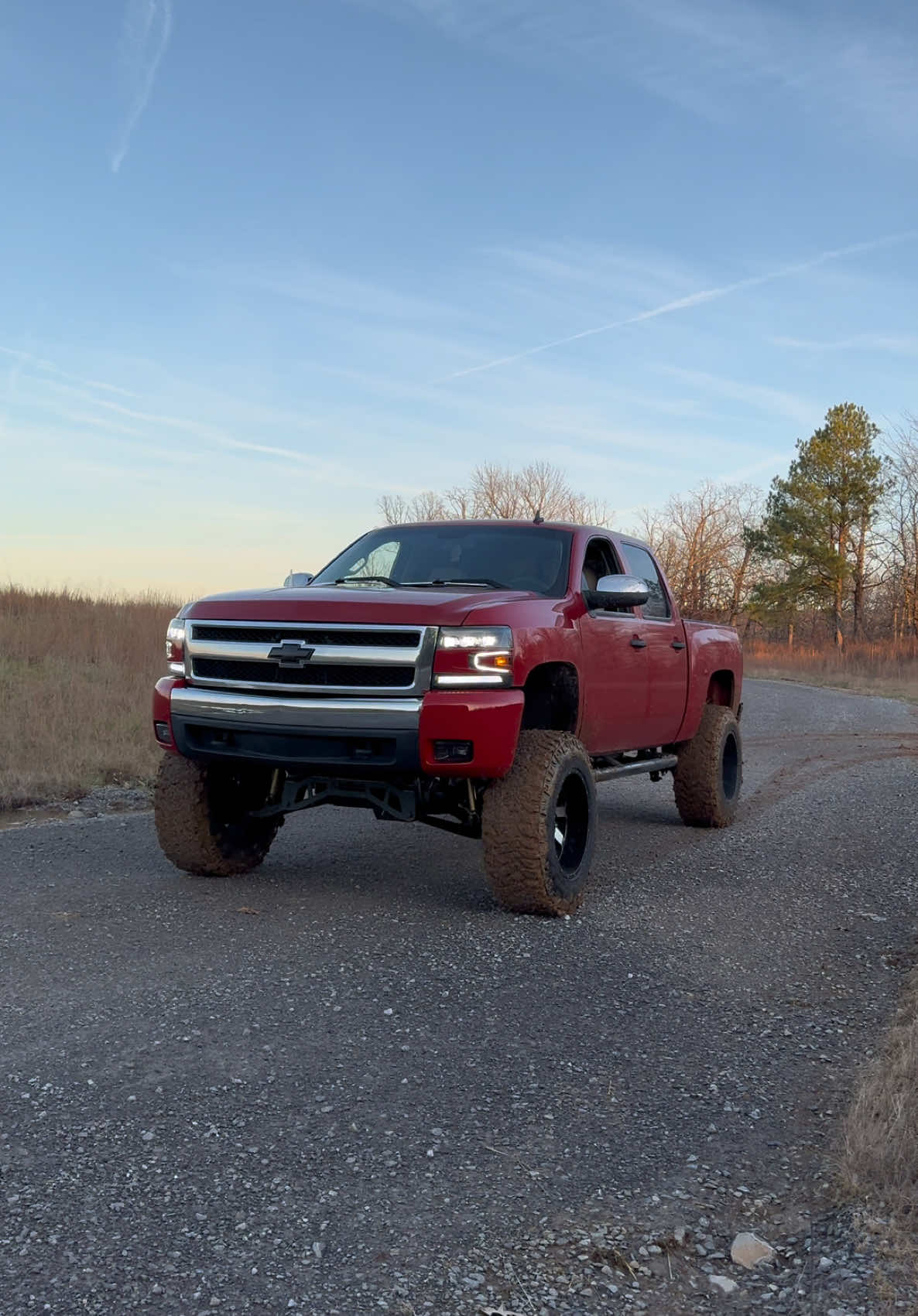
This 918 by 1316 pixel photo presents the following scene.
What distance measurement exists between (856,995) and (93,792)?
6935 millimetres

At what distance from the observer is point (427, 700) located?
541 centimetres

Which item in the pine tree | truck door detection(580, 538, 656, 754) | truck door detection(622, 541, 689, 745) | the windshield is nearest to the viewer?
truck door detection(580, 538, 656, 754)

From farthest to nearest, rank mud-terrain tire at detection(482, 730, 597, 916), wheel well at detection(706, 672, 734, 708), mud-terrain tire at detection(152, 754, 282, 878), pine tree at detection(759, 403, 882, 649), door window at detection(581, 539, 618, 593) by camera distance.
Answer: pine tree at detection(759, 403, 882, 649) < wheel well at detection(706, 672, 734, 708) < door window at detection(581, 539, 618, 593) < mud-terrain tire at detection(152, 754, 282, 878) < mud-terrain tire at detection(482, 730, 597, 916)

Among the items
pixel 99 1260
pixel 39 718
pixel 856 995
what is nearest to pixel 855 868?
pixel 856 995

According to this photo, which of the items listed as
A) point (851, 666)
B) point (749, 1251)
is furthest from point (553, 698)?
point (851, 666)

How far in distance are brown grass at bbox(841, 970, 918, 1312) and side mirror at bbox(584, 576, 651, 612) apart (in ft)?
10.2

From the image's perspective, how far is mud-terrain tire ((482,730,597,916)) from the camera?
558 centimetres

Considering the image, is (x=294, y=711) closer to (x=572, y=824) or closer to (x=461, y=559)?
(x=572, y=824)

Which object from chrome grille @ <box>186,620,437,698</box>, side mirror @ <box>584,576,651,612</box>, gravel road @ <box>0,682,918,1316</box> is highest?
side mirror @ <box>584,576,651,612</box>

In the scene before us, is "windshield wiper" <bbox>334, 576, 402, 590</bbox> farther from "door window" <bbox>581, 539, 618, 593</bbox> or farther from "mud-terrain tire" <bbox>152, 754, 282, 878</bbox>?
"mud-terrain tire" <bbox>152, 754, 282, 878</bbox>

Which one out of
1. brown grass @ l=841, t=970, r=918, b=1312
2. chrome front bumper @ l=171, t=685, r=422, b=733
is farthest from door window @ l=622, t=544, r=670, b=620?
brown grass @ l=841, t=970, r=918, b=1312

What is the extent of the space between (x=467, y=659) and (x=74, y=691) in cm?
1045

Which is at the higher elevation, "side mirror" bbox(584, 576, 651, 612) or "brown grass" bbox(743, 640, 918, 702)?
"side mirror" bbox(584, 576, 651, 612)

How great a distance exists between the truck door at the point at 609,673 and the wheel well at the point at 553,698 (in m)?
0.09
